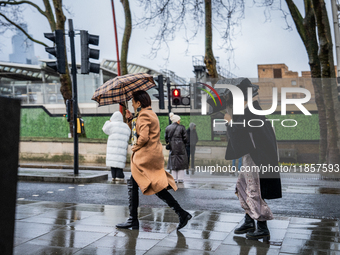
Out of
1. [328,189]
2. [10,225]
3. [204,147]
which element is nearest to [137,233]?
[10,225]

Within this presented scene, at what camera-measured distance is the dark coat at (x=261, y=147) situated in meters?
4.82

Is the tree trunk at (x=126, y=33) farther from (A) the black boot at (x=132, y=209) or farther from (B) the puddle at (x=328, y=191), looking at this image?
(A) the black boot at (x=132, y=209)

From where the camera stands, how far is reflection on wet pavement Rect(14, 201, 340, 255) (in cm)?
434

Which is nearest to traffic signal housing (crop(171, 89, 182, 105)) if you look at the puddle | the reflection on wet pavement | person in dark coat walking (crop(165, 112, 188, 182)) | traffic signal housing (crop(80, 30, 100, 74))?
traffic signal housing (crop(80, 30, 100, 74))

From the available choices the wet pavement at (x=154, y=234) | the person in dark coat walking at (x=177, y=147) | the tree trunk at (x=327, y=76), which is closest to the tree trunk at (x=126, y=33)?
the tree trunk at (x=327, y=76)

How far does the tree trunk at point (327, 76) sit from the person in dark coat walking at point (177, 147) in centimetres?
564

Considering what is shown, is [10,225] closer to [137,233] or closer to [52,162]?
[137,233]

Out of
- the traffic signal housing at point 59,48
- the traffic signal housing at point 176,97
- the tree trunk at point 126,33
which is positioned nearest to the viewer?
the traffic signal housing at point 59,48

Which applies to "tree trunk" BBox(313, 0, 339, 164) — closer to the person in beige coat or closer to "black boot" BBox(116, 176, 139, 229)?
the person in beige coat

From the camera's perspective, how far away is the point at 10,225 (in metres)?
1.94

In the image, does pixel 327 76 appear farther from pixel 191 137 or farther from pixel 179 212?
pixel 179 212

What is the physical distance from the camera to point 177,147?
11141 mm

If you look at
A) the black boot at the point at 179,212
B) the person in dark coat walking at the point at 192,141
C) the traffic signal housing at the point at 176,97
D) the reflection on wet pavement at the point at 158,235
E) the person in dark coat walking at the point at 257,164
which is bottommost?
the reflection on wet pavement at the point at 158,235

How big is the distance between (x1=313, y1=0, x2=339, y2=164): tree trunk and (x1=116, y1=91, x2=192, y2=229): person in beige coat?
10034 millimetres
